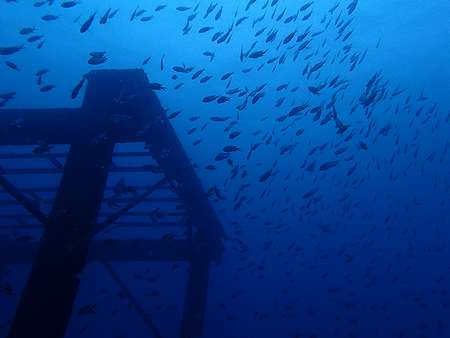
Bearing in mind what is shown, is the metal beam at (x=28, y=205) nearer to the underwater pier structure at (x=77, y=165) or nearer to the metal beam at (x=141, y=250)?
the underwater pier structure at (x=77, y=165)

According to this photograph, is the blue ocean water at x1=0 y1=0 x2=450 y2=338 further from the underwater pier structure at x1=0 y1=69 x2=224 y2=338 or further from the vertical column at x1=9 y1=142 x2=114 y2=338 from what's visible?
the vertical column at x1=9 y1=142 x2=114 y2=338

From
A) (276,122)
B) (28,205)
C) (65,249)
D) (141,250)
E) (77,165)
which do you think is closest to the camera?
(65,249)

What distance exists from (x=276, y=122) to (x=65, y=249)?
20.4 m

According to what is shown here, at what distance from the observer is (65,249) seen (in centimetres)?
399

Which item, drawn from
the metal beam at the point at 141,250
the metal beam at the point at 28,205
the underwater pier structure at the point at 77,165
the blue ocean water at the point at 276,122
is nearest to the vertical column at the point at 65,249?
the underwater pier structure at the point at 77,165

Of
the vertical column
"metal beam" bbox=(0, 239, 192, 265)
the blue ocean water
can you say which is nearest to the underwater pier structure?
the vertical column

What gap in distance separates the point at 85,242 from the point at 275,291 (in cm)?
4578

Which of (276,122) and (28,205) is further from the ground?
(28,205)

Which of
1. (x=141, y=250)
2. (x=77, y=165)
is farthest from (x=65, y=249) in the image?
(x=141, y=250)

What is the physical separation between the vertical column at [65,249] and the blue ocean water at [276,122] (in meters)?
1.21

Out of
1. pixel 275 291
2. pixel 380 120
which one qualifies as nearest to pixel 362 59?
pixel 380 120

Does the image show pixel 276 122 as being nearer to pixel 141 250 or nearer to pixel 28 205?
pixel 141 250

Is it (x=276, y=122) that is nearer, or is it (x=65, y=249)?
(x=65, y=249)

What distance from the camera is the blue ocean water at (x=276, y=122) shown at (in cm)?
1638
